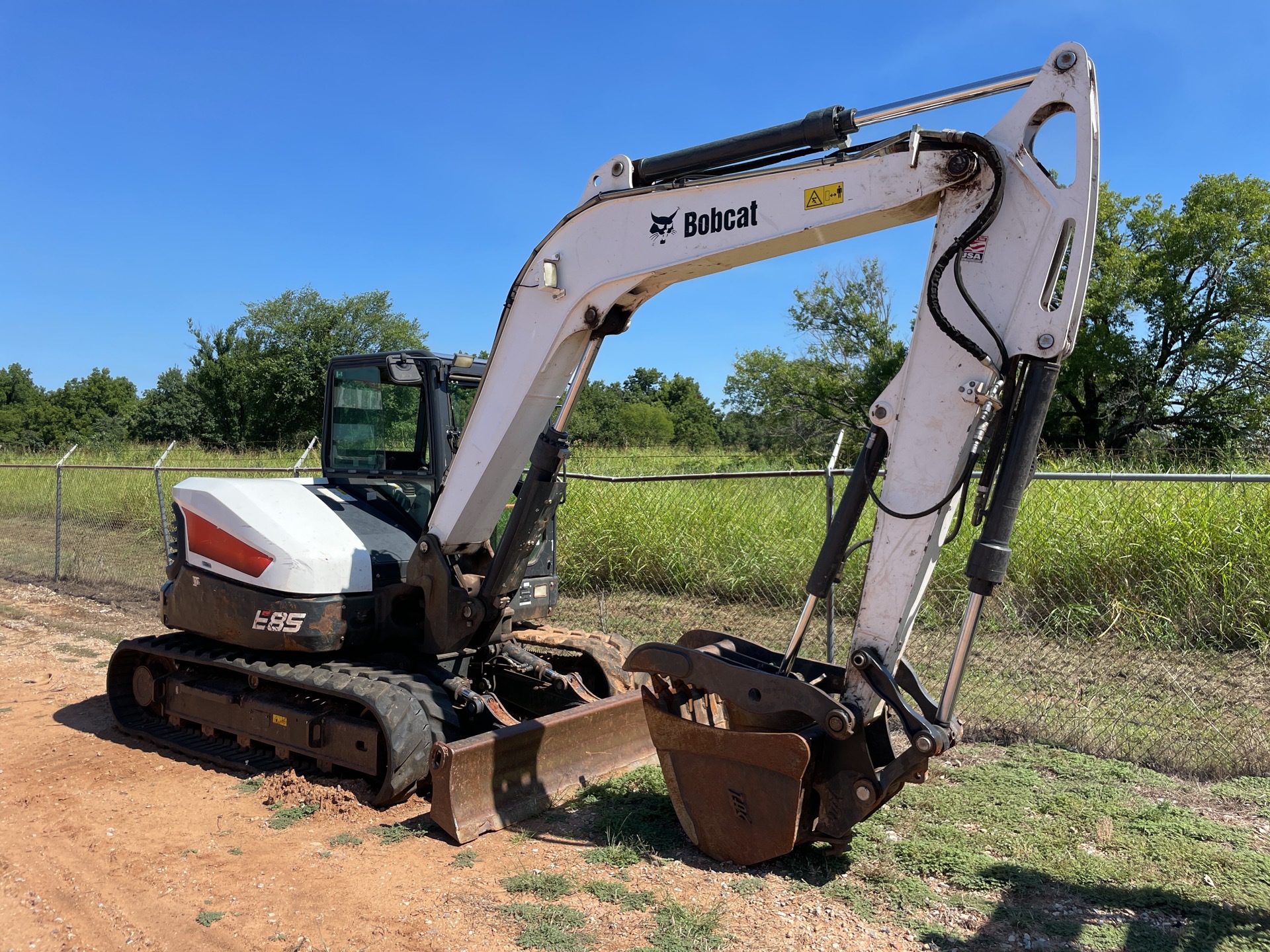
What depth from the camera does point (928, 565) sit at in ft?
11.5

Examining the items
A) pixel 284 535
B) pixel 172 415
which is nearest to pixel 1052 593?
pixel 284 535

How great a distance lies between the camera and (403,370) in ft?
17.1

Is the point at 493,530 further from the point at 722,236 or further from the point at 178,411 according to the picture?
the point at 178,411

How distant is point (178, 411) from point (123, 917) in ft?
149

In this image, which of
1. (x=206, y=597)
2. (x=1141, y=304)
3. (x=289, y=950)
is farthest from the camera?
(x=1141, y=304)

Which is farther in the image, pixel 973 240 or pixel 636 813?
pixel 636 813

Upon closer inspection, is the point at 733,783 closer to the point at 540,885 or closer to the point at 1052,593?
the point at 540,885

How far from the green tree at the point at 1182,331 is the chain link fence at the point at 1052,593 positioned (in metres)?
15.2

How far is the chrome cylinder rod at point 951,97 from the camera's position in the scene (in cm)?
334

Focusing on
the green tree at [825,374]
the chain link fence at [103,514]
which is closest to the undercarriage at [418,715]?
the chain link fence at [103,514]

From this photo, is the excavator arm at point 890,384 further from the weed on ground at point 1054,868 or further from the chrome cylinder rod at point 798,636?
the weed on ground at point 1054,868

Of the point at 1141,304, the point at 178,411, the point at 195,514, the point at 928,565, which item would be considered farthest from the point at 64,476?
the point at 178,411

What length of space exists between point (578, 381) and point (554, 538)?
6.19 ft

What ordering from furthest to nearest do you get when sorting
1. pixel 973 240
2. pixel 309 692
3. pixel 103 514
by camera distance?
pixel 103 514 < pixel 309 692 < pixel 973 240
